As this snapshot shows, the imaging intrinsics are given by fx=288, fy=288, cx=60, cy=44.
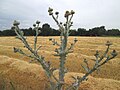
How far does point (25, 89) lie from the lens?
74.6 feet

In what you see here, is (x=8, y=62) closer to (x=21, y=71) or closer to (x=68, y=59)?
(x=21, y=71)

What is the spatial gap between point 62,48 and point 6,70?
71.7 ft

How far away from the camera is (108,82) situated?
71.3ft

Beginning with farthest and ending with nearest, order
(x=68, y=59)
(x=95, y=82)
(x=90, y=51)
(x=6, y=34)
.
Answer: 1. (x=6, y=34)
2. (x=90, y=51)
3. (x=68, y=59)
4. (x=95, y=82)

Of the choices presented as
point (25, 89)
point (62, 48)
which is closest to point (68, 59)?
point (25, 89)

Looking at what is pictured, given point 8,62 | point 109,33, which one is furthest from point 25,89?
point 109,33

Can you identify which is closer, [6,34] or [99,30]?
[99,30]

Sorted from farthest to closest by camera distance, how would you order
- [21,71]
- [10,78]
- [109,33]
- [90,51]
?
1. [109,33]
2. [90,51]
3. [21,71]
4. [10,78]

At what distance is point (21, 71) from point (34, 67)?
1.43 m

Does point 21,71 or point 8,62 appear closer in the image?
point 21,71

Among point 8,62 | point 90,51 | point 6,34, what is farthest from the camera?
point 6,34

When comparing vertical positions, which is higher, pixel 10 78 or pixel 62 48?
pixel 62 48

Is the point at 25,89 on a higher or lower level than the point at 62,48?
lower

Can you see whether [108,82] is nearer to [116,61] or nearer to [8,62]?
[116,61]
